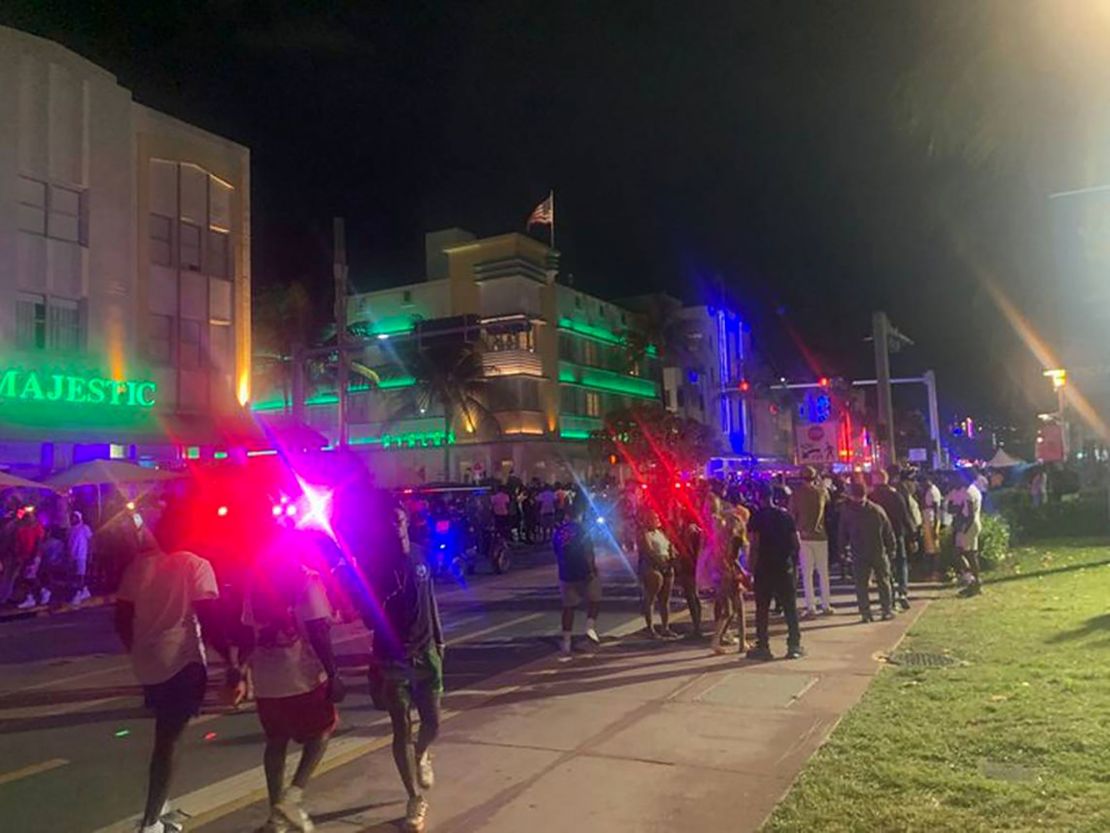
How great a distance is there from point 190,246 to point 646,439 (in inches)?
1190

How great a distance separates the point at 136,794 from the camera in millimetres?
6062

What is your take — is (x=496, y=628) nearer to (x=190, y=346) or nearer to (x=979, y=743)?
(x=979, y=743)

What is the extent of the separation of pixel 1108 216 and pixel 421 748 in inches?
437

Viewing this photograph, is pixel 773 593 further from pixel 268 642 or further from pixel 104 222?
pixel 104 222

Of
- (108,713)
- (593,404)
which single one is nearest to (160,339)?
(108,713)

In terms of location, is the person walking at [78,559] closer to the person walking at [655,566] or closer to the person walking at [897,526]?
the person walking at [655,566]

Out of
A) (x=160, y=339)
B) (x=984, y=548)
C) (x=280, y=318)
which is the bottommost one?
(x=984, y=548)

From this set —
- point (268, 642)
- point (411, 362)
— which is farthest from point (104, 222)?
point (411, 362)

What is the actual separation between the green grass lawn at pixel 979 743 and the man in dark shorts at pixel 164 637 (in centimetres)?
312

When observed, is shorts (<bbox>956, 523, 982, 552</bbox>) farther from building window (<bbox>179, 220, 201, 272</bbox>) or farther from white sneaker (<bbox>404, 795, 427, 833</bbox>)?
building window (<bbox>179, 220, 201, 272</bbox>)

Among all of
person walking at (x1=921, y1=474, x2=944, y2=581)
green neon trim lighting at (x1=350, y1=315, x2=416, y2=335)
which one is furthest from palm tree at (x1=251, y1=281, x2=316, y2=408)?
person walking at (x1=921, y1=474, x2=944, y2=581)

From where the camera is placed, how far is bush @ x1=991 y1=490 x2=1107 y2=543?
822 inches

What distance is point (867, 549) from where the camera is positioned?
36.7ft

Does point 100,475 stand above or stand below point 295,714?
above
